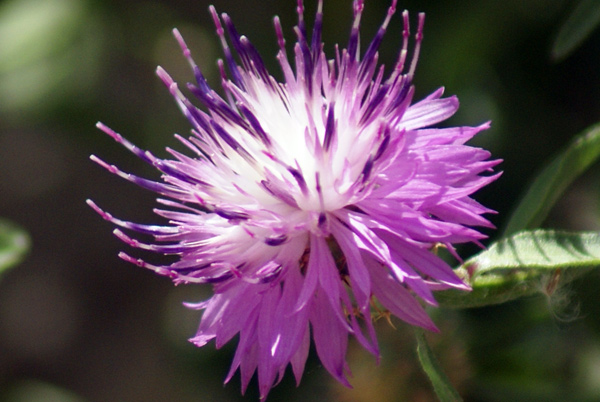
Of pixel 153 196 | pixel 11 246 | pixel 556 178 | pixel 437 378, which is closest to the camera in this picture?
pixel 437 378

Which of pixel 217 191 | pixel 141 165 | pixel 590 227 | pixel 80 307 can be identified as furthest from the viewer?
pixel 80 307

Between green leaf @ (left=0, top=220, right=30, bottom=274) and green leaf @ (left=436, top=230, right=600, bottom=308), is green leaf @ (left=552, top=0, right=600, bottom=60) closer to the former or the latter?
green leaf @ (left=436, top=230, right=600, bottom=308)

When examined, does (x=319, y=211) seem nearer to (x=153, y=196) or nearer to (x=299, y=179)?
(x=299, y=179)

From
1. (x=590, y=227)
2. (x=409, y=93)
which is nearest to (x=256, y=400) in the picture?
(x=590, y=227)

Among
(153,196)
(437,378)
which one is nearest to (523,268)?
(437,378)

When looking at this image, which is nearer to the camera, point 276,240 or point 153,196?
point 276,240

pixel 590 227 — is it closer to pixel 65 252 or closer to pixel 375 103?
pixel 375 103

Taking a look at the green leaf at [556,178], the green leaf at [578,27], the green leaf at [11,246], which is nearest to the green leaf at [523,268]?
the green leaf at [556,178]
